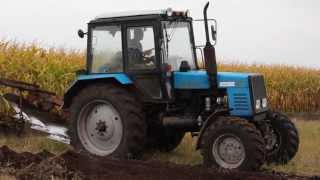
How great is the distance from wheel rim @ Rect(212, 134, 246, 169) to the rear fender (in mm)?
1666

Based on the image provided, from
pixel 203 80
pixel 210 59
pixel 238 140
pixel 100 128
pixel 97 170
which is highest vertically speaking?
pixel 210 59

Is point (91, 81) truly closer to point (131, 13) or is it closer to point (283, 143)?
point (131, 13)

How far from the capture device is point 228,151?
340 inches

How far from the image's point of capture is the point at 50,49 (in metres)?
14.9

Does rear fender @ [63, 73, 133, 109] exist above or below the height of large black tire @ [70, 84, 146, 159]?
above

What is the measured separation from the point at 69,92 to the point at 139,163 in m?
1.94

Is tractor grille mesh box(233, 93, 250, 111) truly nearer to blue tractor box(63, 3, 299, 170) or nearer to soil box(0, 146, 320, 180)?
blue tractor box(63, 3, 299, 170)

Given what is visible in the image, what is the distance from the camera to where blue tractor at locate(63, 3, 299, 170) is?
901cm

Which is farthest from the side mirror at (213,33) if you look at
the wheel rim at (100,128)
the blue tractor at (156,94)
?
the wheel rim at (100,128)

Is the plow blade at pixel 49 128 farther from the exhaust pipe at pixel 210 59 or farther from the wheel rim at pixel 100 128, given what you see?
the exhaust pipe at pixel 210 59

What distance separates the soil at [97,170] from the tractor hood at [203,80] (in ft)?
4.26

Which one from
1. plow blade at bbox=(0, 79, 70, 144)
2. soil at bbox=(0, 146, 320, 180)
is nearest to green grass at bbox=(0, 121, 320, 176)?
plow blade at bbox=(0, 79, 70, 144)

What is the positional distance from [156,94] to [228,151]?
56.8 inches

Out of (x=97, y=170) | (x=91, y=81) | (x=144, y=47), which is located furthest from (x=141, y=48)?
(x=97, y=170)
